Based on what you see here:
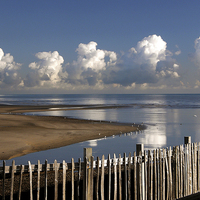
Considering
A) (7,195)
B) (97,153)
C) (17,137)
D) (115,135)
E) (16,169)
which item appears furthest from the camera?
(115,135)

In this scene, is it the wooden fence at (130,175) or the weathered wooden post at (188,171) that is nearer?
the wooden fence at (130,175)

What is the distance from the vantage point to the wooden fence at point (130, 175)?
5.93m

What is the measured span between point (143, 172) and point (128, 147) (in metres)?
10.4

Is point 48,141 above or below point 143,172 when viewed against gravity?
below

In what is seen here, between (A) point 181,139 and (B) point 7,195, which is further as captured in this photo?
(A) point 181,139

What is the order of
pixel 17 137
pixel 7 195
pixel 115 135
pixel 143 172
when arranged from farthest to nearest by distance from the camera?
pixel 115 135, pixel 17 137, pixel 7 195, pixel 143 172


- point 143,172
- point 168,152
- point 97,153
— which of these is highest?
point 168,152

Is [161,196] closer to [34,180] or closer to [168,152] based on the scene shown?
[168,152]

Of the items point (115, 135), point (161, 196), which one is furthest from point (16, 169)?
point (115, 135)

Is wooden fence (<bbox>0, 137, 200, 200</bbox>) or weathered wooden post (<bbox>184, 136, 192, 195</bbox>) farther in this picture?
weathered wooden post (<bbox>184, 136, 192, 195</bbox>)

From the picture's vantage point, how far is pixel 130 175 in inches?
260

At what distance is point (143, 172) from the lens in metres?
6.82

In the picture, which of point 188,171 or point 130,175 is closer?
point 130,175

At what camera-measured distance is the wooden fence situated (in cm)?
593
